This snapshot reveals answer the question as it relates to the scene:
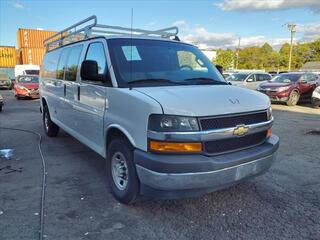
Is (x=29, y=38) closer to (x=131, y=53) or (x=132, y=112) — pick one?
(x=131, y=53)

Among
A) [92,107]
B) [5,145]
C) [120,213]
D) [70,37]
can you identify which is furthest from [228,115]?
[5,145]

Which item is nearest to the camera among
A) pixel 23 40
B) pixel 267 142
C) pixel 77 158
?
pixel 267 142

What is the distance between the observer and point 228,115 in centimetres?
329

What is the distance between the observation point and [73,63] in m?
5.40

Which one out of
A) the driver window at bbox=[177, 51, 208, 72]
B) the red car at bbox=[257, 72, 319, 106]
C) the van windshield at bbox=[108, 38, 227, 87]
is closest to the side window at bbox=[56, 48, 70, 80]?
the van windshield at bbox=[108, 38, 227, 87]

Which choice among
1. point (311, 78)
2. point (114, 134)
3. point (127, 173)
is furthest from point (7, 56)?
point (127, 173)

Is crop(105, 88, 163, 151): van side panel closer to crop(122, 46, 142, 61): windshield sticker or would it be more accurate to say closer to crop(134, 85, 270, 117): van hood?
crop(134, 85, 270, 117): van hood

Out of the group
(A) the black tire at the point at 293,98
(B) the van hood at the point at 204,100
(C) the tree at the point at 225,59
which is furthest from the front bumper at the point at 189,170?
(C) the tree at the point at 225,59

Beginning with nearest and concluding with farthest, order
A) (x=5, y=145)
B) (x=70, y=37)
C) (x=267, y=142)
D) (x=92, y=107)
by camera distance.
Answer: (x=267, y=142) < (x=92, y=107) < (x=70, y=37) < (x=5, y=145)

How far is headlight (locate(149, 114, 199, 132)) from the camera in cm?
309

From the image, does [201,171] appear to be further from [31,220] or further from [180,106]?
[31,220]

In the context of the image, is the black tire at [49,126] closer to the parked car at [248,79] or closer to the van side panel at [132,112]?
the van side panel at [132,112]

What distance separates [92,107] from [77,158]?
5.81 ft

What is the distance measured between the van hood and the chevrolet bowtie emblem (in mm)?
174
